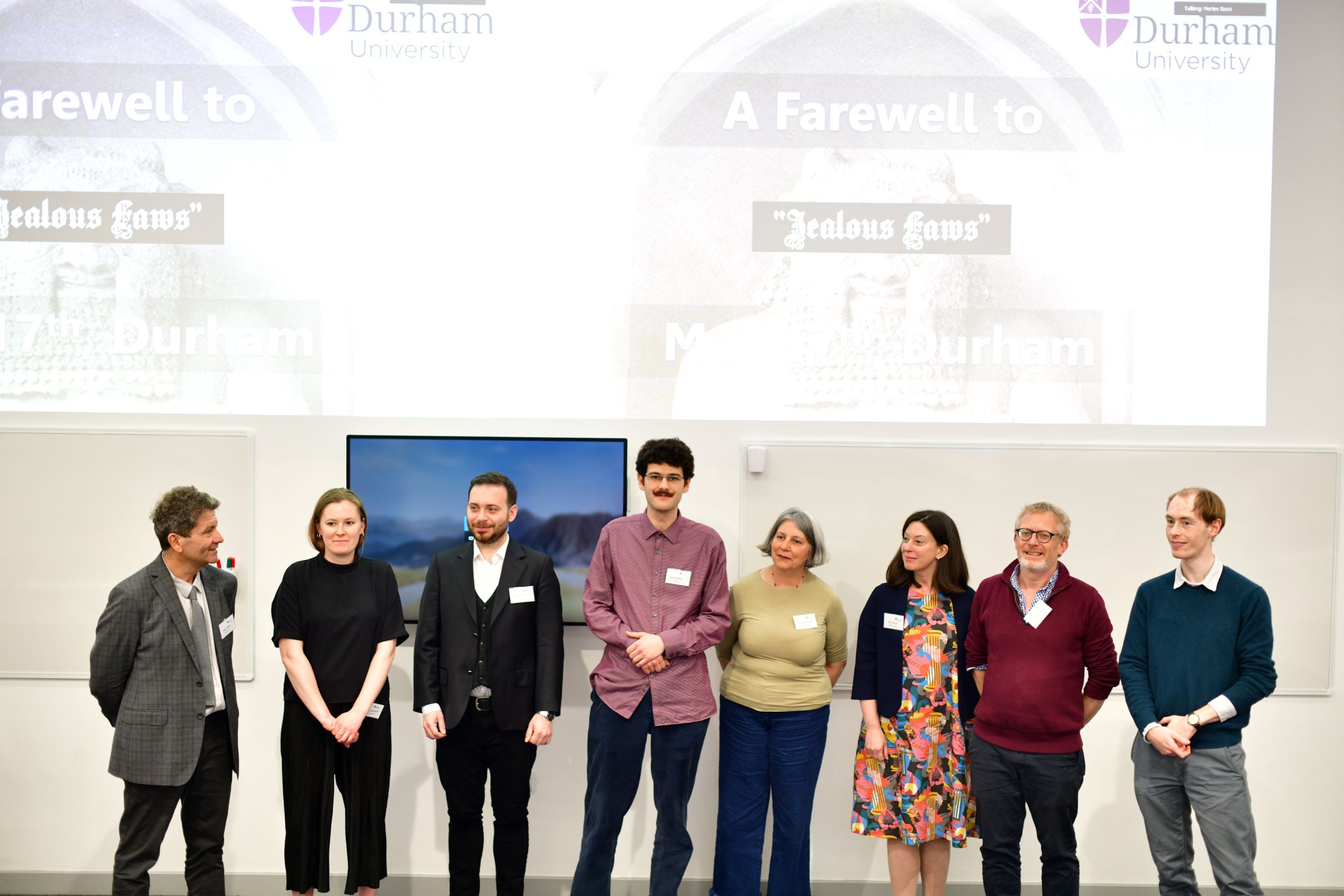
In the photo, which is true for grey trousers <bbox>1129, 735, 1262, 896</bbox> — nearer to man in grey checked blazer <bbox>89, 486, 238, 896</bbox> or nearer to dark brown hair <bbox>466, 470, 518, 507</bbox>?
dark brown hair <bbox>466, 470, 518, 507</bbox>

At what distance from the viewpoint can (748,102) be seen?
13.5ft

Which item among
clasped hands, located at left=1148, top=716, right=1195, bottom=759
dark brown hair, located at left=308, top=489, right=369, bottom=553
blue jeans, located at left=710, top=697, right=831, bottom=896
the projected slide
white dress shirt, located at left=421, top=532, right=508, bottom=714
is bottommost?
blue jeans, located at left=710, top=697, right=831, bottom=896

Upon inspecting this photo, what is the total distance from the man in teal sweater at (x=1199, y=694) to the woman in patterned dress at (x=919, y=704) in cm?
58

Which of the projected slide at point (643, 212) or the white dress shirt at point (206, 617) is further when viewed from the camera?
the projected slide at point (643, 212)

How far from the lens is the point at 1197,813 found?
309 centimetres

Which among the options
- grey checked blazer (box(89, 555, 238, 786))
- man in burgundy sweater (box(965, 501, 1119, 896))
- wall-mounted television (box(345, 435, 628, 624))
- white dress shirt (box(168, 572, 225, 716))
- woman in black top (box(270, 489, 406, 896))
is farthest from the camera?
wall-mounted television (box(345, 435, 628, 624))

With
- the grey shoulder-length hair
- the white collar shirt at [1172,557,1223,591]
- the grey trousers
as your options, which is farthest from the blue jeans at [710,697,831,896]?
the white collar shirt at [1172,557,1223,591]

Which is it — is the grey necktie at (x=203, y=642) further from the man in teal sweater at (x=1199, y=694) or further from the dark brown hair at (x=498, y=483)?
the man in teal sweater at (x=1199, y=694)

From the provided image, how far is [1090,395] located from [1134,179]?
92 centimetres

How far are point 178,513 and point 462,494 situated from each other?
121 cm

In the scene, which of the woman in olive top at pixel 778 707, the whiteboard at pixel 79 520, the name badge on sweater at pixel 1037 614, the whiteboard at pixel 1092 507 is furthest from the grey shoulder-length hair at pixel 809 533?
the whiteboard at pixel 79 520

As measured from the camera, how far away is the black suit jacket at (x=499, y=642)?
11.4 feet

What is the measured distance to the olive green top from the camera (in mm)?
3541

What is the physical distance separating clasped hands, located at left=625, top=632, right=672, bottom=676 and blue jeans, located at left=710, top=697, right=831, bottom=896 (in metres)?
0.41
